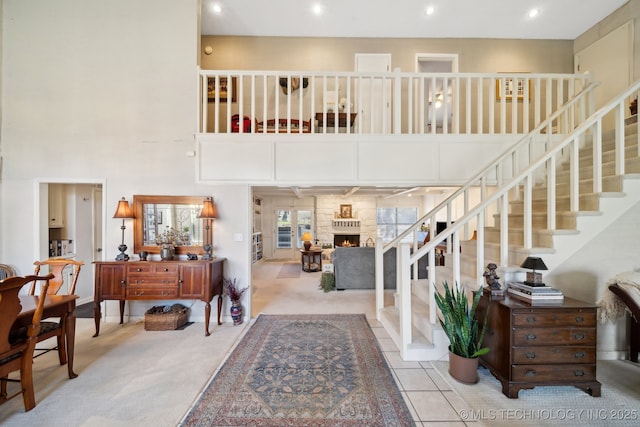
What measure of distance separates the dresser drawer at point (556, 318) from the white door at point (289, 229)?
26.8ft

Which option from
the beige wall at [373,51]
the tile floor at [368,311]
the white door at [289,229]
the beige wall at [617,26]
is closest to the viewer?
the tile floor at [368,311]

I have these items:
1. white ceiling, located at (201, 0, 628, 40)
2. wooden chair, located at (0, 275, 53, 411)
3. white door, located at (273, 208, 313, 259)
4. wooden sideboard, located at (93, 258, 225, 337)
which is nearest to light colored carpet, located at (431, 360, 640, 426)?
wooden sideboard, located at (93, 258, 225, 337)

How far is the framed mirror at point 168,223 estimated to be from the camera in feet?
12.7

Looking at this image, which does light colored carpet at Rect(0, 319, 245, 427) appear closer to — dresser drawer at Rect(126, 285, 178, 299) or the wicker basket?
the wicker basket

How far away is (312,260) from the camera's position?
7.95 m

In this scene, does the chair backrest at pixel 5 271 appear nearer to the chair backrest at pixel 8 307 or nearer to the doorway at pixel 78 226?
the doorway at pixel 78 226

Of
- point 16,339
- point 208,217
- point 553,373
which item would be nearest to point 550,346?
point 553,373

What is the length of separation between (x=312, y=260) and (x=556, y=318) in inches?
243

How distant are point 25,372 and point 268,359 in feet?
5.91

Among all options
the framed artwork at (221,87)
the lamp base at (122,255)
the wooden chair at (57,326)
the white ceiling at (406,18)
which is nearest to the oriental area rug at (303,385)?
the wooden chair at (57,326)

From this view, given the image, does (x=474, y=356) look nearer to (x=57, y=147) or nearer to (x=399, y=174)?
(x=399, y=174)

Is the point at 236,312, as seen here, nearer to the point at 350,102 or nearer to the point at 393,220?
the point at 350,102

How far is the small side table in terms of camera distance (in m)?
7.71

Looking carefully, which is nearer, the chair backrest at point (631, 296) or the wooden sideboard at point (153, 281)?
the chair backrest at point (631, 296)
